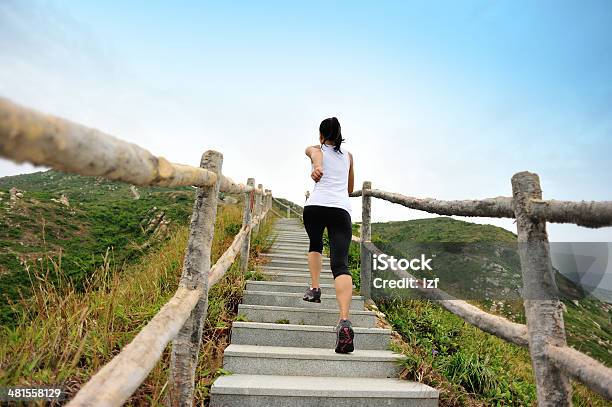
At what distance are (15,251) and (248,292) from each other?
404 centimetres

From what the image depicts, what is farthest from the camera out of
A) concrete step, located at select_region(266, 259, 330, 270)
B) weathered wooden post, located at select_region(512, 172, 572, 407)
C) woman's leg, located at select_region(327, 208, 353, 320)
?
concrete step, located at select_region(266, 259, 330, 270)

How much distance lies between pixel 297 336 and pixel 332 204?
1.12m

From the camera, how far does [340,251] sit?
2912 millimetres

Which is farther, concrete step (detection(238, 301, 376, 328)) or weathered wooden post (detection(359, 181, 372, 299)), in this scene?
weathered wooden post (detection(359, 181, 372, 299))

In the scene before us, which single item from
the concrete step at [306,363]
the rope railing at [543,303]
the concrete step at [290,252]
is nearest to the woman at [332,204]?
the concrete step at [306,363]

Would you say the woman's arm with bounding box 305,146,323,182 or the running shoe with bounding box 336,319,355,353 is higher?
the woman's arm with bounding box 305,146,323,182

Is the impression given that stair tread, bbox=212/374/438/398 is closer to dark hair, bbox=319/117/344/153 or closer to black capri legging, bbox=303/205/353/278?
black capri legging, bbox=303/205/353/278

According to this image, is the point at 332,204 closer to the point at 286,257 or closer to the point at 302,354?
the point at 302,354

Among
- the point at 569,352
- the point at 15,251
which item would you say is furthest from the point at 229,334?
the point at 15,251

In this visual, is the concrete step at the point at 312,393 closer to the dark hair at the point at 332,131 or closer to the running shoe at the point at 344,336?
the running shoe at the point at 344,336

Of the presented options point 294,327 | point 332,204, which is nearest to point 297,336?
point 294,327

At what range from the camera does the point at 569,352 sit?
4.33ft

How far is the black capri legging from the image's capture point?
9.52 ft

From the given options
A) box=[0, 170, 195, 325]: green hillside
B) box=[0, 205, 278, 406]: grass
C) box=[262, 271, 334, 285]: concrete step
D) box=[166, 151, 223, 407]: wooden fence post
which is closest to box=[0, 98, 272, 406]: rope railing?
box=[166, 151, 223, 407]: wooden fence post
